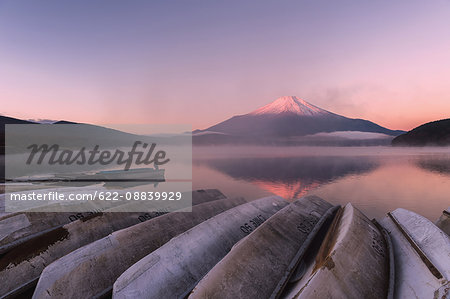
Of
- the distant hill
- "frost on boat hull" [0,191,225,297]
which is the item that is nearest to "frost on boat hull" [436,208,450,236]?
"frost on boat hull" [0,191,225,297]

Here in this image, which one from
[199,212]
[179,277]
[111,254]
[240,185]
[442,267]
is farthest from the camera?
[240,185]

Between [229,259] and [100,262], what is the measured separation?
366 cm

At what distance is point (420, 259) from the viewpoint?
5.29 metres

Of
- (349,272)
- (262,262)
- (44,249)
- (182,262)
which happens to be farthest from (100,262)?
(349,272)

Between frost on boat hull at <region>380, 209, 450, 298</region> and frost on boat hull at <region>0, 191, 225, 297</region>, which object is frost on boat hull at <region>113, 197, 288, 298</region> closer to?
frost on boat hull at <region>0, 191, 225, 297</region>

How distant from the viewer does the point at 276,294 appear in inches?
189

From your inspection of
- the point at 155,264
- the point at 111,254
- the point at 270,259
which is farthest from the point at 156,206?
the point at 270,259

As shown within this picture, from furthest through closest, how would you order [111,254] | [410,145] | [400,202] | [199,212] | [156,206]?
[410,145] → [400,202] → [156,206] → [199,212] → [111,254]

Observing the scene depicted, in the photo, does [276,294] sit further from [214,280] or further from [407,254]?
[407,254]

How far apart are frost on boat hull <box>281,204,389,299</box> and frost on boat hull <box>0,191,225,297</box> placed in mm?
6957

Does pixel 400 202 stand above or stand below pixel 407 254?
below

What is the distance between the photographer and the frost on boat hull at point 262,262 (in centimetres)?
467

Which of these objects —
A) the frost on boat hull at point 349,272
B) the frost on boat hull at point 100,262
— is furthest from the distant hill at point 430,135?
the frost on boat hull at point 100,262

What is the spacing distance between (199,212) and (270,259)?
5.09m
